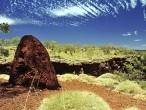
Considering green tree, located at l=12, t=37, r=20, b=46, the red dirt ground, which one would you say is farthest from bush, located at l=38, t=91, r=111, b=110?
green tree, located at l=12, t=37, r=20, b=46

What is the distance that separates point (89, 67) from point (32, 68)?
87.2ft

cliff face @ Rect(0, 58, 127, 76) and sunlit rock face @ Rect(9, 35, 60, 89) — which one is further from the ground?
sunlit rock face @ Rect(9, 35, 60, 89)

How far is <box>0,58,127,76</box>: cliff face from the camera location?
1464 inches

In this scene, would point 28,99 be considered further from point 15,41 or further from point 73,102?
point 15,41

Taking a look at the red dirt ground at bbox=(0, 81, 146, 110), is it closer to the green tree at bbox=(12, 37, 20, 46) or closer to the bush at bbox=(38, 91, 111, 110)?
the bush at bbox=(38, 91, 111, 110)

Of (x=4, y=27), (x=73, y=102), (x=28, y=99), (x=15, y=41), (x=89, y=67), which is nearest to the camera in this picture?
(x=73, y=102)

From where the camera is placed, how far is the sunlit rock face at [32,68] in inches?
639

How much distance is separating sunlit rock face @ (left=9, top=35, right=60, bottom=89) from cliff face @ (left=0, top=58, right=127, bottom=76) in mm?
16315

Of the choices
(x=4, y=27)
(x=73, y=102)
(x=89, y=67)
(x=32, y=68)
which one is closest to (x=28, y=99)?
(x=32, y=68)

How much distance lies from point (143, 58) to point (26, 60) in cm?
2677

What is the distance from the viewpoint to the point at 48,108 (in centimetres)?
950

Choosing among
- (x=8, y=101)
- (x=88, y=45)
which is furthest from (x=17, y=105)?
(x=88, y=45)

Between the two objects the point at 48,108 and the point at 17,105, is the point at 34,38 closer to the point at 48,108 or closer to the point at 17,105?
the point at 17,105

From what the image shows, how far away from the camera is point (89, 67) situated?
42688 millimetres
